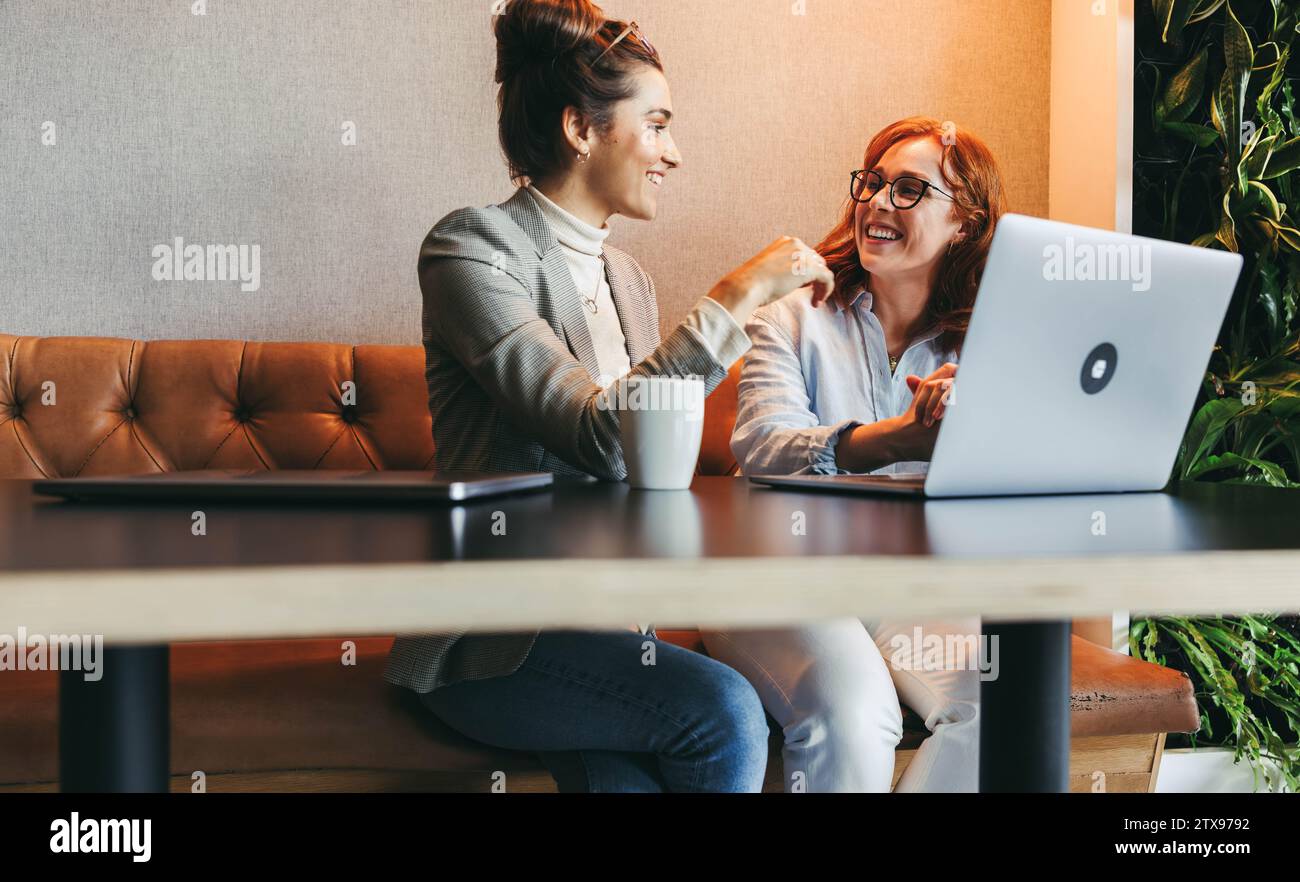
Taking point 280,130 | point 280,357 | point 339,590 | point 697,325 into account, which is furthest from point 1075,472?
point 280,130

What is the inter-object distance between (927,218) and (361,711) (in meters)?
1.15

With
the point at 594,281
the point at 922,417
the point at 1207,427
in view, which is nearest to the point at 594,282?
the point at 594,281

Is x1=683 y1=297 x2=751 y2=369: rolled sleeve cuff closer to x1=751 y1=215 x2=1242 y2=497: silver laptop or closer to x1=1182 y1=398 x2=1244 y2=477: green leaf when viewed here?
x1=751 y1=215 x2=1242 y2=497: silver laptop

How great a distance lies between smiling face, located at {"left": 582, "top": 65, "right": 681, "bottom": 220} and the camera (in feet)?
4.35

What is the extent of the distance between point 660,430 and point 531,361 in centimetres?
21

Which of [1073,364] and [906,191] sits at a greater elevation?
[906,191]

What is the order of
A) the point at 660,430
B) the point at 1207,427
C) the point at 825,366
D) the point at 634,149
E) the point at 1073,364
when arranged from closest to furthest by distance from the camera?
1. the point at 1073,364
2. the point at 660,430
3. the point at 634,149
4. the point at 825,366
5. the point at 1207,427

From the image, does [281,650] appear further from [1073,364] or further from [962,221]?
[962,221]

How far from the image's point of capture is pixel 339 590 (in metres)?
0.34

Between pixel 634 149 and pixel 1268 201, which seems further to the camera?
pixel 1268 201

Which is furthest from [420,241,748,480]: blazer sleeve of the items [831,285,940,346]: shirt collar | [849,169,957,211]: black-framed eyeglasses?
[849,169,957,211]: black-framed eyeglasses

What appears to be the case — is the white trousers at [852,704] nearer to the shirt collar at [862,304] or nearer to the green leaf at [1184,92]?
the shirt collar at [862,304]

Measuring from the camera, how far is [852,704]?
1053 mm
